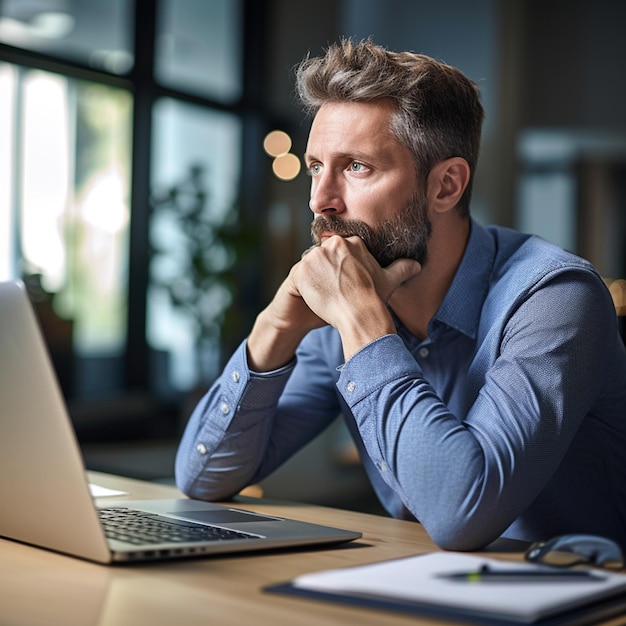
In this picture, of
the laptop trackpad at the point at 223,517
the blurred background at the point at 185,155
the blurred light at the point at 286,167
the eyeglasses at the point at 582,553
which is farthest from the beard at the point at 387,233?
the blurred light at the point at 286,167

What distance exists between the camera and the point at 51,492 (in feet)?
3.41

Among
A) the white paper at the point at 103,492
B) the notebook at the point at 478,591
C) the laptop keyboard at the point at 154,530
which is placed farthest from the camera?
the white paper at the point at 103,492

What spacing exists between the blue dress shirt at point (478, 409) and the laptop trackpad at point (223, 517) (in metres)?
0.18

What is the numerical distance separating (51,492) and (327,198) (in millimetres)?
758

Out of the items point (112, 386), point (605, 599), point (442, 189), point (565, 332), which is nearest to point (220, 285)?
point (112, 386)

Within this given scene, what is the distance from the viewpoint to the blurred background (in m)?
5.30

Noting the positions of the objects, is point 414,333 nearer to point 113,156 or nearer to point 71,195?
point 71,195

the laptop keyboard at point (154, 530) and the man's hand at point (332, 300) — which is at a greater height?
the man's hand at point (332, 300)

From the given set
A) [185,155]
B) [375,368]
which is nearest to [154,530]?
[375,368]

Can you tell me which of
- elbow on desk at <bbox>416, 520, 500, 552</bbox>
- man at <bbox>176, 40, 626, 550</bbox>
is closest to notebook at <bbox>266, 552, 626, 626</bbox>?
elbow on desk at <bbox>416, 520, 500, 552</bbox>

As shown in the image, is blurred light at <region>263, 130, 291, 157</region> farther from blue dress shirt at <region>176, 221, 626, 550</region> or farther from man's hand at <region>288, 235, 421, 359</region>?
man's hand at <region>288, 235, 421, 359</region>

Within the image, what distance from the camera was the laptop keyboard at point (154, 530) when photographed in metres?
1.10

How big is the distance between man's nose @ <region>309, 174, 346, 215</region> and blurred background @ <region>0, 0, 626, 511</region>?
3590mm

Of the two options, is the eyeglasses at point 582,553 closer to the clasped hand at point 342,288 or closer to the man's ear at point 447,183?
the clasped hand at point 342,288
